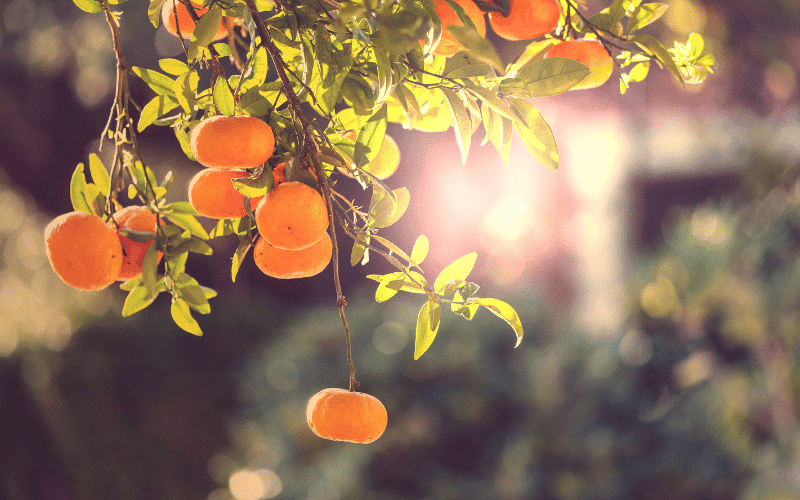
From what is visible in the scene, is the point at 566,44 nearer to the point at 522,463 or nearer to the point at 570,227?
the point at 522,463

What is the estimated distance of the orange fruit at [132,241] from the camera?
487 millimetres

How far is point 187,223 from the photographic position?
51 cm

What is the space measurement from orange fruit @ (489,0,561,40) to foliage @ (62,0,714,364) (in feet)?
0.07

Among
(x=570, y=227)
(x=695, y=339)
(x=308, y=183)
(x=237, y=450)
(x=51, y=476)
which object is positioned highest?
(x=308, y=183)

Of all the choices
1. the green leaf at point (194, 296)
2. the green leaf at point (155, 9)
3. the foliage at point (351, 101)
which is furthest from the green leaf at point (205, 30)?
the green leaf at point (194, 296)

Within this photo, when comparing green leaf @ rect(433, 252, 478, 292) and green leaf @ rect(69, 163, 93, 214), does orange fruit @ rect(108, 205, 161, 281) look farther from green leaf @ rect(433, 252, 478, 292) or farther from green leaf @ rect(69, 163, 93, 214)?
green leaf @ rect(433, 252, 478, 292)

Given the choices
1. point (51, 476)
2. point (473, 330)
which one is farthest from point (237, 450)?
point (473, 330)

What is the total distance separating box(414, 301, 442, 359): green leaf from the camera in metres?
0.44

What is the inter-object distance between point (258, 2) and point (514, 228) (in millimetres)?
2947

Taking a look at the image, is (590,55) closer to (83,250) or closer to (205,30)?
(205,30)

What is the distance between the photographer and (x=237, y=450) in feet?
8.98

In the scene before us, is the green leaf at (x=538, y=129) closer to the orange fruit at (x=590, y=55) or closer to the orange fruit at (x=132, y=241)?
the orange fruit at (x=590, y=55)

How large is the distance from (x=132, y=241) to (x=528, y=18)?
13.9 inches

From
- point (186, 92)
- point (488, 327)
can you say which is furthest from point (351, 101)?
point (488, 327)
